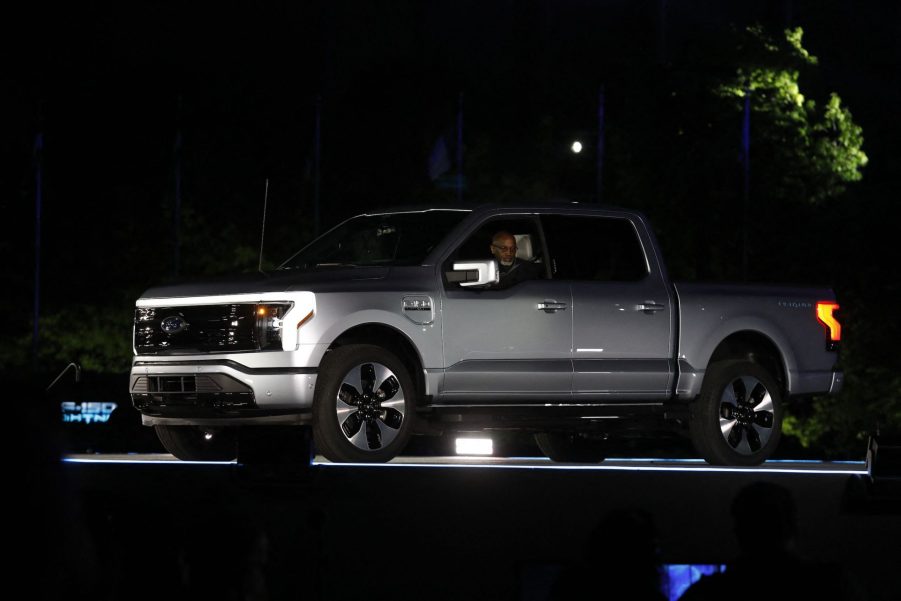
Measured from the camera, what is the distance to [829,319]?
1466 centimetres

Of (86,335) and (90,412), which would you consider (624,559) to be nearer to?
(90,412)

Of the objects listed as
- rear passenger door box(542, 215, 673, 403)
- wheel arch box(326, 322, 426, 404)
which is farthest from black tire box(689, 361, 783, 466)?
wheel arch box(326, 322, 426, 404)

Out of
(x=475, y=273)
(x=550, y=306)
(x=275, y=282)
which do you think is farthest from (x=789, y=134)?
(x=275, y=282)

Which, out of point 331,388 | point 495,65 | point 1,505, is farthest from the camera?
point 495,65

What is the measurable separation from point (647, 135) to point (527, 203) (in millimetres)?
44685

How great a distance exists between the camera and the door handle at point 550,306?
42.8ft

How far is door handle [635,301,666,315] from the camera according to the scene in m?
13.5

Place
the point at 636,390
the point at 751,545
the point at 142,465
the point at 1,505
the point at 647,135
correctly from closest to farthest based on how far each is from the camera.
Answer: the point at 1,505 → the point at 751,545 → the point at 142,465 → the point at 636,390 → the point at 647,135

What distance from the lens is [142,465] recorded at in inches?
421

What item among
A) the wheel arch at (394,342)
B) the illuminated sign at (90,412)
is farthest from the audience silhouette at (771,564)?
the illuminated sign at (90,412)

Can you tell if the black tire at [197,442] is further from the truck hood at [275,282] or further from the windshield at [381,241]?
the windshield at [381,241]

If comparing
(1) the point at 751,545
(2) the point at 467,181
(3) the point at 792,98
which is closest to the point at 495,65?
(2) the point at 467,181

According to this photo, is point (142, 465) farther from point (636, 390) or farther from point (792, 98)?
point (792, 98)

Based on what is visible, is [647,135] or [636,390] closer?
[636,390]
